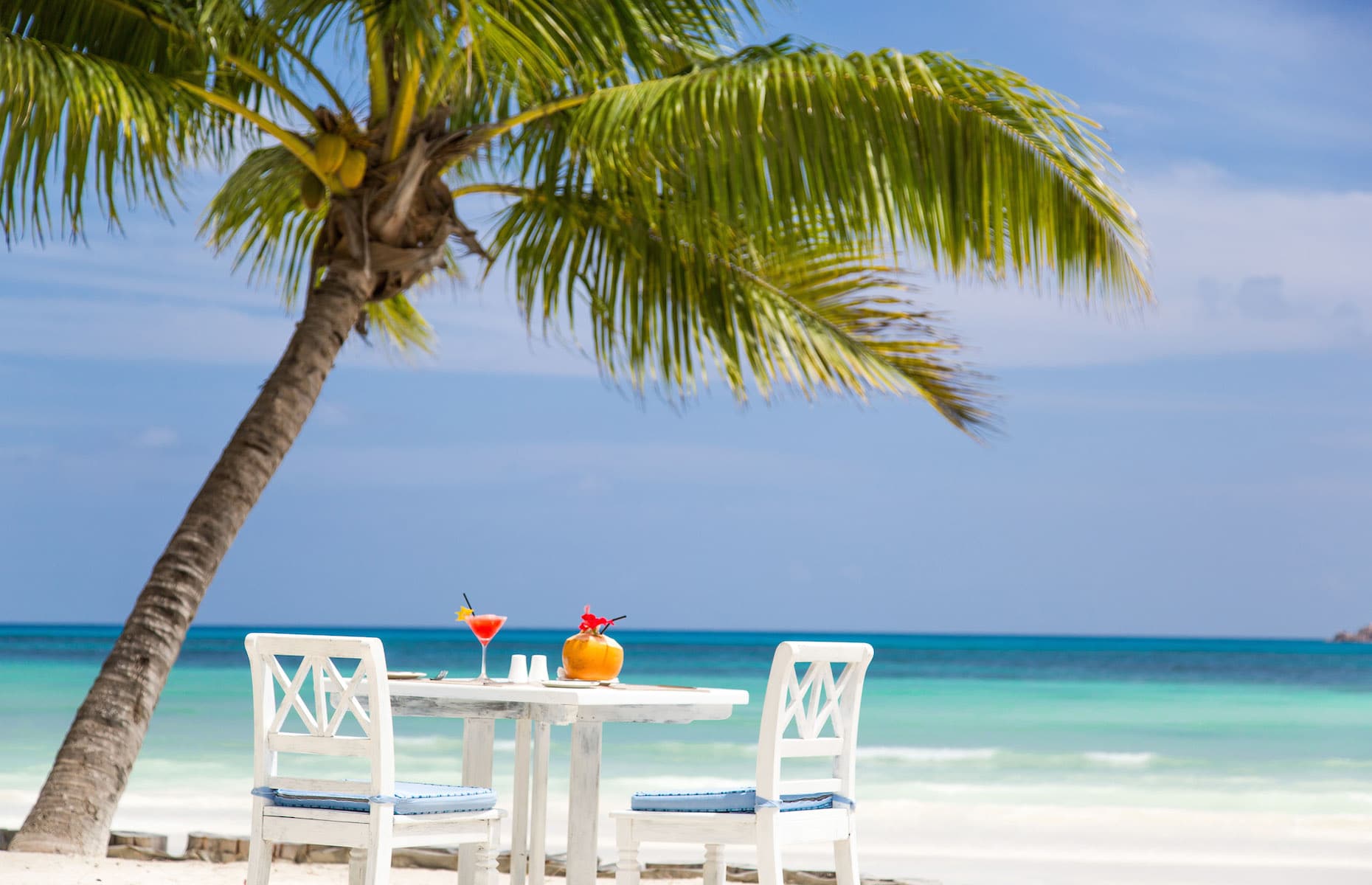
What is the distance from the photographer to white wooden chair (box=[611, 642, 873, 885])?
3158 millimetres

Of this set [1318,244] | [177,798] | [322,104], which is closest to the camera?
[322,104]

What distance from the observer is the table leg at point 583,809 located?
3.29m

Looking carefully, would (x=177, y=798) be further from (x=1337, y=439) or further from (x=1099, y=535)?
(x=1337, y=439)

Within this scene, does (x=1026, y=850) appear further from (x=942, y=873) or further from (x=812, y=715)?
(x=812, y=715)

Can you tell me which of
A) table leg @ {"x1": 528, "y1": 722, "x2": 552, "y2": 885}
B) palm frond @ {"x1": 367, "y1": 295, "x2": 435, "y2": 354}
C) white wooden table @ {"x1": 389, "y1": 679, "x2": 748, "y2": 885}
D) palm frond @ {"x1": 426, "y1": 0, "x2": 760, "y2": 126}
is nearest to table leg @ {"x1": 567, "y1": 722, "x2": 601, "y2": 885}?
white wooden table @ {"x1": 389, "y1": 679, "x2": 748, "y2": 885}

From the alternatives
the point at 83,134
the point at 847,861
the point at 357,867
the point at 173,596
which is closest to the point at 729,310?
the point at 173,596

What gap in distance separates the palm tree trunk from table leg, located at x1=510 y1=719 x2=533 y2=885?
139cm

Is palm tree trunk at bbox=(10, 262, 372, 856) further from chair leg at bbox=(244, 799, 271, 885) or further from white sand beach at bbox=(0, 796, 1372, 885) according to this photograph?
chair leg at bbox=(244, 799, 271, 885)

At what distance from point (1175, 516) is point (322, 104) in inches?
1066

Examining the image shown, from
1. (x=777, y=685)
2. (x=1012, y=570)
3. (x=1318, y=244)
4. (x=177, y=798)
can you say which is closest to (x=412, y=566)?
(x=1012, y=570)

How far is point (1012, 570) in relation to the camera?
29.8m

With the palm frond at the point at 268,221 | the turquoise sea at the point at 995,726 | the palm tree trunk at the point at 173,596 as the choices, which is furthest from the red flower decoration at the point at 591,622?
the turquoise sea at the point at 995,726

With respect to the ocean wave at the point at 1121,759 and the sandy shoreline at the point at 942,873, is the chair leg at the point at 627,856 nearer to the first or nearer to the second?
the sandy shoreline at the point at 942,873

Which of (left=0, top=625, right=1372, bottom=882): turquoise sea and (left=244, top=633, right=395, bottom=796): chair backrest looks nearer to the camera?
(left=244, top=633, right=395, bottom=796): chair backrest
